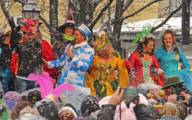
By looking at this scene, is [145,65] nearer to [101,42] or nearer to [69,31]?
[101,42]

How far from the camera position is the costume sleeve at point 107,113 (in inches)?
196

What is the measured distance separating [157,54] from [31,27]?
1915 mm

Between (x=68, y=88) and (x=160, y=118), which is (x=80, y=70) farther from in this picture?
A: (x=160, y=118)

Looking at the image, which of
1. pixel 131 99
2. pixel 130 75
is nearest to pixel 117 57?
pixel 130 75

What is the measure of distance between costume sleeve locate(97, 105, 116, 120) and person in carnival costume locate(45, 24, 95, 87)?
285 cm

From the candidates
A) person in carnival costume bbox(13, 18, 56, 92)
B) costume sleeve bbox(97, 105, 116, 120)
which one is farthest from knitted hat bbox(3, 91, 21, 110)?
costume sleeve bbox(97, 105, 116, 120)

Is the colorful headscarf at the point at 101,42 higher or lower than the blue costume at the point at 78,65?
higher

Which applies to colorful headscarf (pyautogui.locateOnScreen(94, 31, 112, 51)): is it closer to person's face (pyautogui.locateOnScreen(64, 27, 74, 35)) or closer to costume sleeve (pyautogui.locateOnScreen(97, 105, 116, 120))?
person's face (pyautogui.locateOnScreen(64, 27, 74, 35))

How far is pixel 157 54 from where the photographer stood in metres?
8.75

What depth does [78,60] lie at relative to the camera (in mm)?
7887

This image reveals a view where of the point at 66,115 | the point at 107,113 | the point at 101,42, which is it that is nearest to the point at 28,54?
the point at 101,42

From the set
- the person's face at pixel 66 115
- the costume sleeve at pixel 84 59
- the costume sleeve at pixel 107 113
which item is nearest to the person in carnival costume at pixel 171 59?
the costume sleeve at pixel 84 59

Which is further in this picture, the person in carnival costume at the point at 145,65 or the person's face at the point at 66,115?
the person in carnival costume at the point at 145,65

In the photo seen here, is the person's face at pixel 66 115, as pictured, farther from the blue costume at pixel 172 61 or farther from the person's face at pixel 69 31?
the blue costume at pixel 172 61
